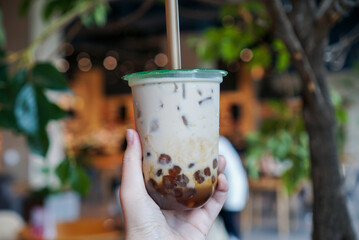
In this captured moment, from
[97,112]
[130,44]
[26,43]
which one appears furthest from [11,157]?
[97,112]

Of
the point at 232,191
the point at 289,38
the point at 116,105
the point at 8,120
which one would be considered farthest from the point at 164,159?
the point at 116,105

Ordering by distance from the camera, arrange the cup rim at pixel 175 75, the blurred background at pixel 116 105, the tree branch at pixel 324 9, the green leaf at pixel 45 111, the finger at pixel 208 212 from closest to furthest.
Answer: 1. the cup rim at pixel 175 75
2. the finger at pixel 208 212
3. the tree branch at pixel 324 9
4. the green leaf at pixel 45 111
5. the blurred background at pixel 116 105

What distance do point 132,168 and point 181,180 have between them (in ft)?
0.31

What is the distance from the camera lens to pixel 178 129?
626mm

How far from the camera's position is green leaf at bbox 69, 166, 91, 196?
1.29 m

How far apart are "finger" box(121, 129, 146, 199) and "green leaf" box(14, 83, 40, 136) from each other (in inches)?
19.5

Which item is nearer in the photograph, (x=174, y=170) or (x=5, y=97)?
(x=174, y=170)

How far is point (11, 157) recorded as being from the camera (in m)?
6.63

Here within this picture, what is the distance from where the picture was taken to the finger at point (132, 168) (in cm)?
67

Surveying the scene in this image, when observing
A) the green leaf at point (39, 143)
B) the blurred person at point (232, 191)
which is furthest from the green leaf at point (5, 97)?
the blurred person at point (232, 191)

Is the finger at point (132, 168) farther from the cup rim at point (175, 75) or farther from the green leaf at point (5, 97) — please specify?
the green leaf at point (5, 97)

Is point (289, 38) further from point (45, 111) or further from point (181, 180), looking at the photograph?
point (45, 111)

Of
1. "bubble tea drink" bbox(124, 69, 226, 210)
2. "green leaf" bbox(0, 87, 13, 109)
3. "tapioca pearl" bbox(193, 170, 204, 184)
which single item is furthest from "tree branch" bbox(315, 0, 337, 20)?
"green leaf" bbox(0, 87, 13, 109)

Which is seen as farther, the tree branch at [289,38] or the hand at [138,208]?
the tree branch at [289,38]
